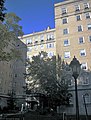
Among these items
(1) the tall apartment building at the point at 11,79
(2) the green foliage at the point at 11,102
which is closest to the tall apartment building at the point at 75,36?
(1) the tall apartment building at the point at 11,79

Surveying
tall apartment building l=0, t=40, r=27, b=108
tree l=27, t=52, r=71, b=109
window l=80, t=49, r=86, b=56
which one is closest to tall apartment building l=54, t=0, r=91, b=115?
window l=80, t=49, r=86, b=56

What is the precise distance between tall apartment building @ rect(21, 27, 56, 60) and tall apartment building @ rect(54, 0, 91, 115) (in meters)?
21.0

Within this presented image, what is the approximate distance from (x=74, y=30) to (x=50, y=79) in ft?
43.0

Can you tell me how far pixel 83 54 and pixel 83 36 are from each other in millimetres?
3866

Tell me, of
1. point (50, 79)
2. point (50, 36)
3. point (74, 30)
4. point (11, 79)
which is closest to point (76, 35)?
point (74, 30)

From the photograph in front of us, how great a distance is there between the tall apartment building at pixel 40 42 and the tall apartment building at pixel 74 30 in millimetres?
21117

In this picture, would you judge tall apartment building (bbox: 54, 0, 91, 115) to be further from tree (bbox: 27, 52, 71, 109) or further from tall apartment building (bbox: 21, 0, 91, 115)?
tree (bbox: 27, 52, 71, 109)

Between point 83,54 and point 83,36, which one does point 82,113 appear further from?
point 83,36

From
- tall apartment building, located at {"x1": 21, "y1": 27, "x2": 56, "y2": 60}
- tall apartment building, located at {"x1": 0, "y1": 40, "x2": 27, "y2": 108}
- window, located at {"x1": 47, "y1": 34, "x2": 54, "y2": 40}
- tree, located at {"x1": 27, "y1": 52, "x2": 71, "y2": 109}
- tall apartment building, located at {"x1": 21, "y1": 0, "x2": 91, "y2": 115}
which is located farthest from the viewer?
window, located at {"x1": 47, "y1": 34, "x2": 54, "y2": 40}

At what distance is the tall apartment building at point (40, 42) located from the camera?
216ft

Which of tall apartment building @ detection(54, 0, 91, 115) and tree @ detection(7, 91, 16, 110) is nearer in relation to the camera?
tall apartment building @ detection(54, 0, 91, 115)

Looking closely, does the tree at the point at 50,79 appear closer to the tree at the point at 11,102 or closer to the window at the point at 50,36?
the tree at the point at 11,102

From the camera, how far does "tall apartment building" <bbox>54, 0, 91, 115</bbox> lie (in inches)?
1496

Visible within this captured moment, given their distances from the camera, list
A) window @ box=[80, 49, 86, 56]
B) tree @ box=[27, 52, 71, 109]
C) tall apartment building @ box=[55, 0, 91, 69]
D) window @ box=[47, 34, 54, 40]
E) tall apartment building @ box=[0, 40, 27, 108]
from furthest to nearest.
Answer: window @ box=[47, 34, 54, 40], tall apartment building @ box=[0, 40, 27, 108], tall apartment building @ box=[55, 0, 91, 69], window @ box=[80, 49, 86, 56], tree @ box=[27, 52, 71, 109]
